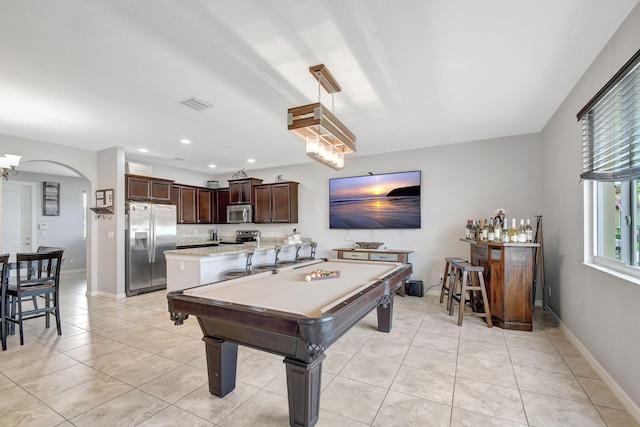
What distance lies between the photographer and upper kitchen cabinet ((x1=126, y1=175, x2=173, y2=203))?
5.43m

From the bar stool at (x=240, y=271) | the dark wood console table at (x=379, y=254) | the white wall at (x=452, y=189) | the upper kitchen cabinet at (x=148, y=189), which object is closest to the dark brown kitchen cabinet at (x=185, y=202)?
the upper kitchen cabinet at (x=148, y=189)

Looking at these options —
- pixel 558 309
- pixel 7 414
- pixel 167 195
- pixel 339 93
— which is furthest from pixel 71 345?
pixel 558 309

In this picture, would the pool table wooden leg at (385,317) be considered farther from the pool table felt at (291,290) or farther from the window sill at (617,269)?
the window sill at (617,269)

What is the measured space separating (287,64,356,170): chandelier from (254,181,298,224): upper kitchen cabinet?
3359 mm

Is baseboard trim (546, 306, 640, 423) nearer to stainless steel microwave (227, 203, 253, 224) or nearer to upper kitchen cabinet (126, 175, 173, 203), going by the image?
stainless steel microwave (227, 203, 253, 224)

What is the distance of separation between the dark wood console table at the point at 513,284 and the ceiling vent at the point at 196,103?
3783mm

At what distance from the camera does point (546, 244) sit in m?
4.15

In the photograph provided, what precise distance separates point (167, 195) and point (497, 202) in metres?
6.13

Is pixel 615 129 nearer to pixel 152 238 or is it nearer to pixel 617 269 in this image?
pixel 617 269

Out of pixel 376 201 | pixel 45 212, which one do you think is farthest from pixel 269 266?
pixel 45 212

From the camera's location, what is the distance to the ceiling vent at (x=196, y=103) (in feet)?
10.5

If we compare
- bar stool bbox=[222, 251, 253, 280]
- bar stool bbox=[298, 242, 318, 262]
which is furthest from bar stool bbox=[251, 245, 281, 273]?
bar stool bbox=[298, 242, 318, 262]

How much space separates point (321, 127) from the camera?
8.30ft

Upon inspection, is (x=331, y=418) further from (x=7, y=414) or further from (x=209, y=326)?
(x=7, y=414)
